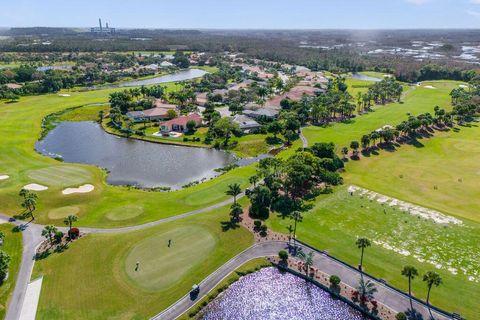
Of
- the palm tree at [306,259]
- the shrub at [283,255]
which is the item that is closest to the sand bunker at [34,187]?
the shrub at [283,255]

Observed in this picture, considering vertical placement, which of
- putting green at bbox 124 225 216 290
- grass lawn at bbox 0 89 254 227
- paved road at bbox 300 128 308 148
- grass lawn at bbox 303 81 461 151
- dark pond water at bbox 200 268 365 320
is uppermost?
grass lawn at bbox 303 81 461 151

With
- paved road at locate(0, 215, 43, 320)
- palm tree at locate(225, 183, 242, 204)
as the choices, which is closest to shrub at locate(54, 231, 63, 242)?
paved road at locate(0, 215, 43, 320)

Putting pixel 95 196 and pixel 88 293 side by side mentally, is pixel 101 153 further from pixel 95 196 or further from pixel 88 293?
pixel 88 293

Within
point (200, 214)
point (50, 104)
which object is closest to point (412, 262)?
point (200, 214)

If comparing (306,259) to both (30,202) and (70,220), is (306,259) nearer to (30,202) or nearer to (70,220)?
(70,220)

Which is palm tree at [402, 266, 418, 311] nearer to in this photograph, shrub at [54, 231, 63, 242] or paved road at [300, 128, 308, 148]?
shrub at [54, 231, 63, 242]

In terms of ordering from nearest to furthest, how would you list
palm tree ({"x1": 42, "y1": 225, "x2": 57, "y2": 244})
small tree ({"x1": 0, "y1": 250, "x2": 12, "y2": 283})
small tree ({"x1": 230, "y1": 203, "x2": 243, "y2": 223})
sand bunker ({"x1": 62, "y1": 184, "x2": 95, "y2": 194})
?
small tree ({"x1": 0, "y1": 250, "x2": 12, "y2": 283}) < palm tree ({"x1": 42, "y1": 225, "x2": 57, "y2": 244}) < small tree ({"x1": 230, "y1": 203, "x2": 243, "y2": 223}) < sand bunker ({"x1": 62, "y1": 184, "x2": 95, "y2": 194})

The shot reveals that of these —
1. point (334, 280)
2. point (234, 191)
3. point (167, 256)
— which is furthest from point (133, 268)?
point (334, 280)
